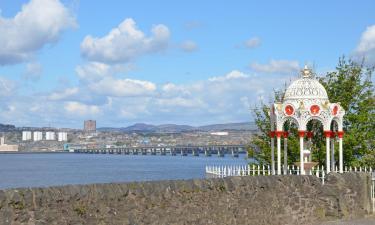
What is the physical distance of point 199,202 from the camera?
13.1m

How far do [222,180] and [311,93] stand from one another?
339 inches

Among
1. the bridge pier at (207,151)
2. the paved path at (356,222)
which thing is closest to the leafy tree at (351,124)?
the paved path at (356,222)

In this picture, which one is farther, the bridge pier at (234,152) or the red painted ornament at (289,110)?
the bridge pier at (234,152)

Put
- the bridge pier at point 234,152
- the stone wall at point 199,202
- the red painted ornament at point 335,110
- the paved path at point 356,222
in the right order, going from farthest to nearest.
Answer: the bridge pier at point 234,152 → the red painted ornament at point 335,110 → the paved path at point 356,222 → the stone wall at point 199,202

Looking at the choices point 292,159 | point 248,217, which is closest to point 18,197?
point 248,217

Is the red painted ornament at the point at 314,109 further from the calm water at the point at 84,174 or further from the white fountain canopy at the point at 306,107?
the calm water at the point at 84,174

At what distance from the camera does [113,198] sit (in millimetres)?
11266

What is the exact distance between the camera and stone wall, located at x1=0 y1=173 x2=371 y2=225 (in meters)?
10.1

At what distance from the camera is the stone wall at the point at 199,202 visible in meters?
10.1

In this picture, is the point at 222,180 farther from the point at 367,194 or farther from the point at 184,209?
the point at 367,194

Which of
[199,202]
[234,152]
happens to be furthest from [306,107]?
[234,152]

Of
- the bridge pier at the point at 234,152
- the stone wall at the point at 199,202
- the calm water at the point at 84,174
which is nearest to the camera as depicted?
the stone wall at the point at 199,202

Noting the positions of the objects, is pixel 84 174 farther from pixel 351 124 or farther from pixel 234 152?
pixel 234 152

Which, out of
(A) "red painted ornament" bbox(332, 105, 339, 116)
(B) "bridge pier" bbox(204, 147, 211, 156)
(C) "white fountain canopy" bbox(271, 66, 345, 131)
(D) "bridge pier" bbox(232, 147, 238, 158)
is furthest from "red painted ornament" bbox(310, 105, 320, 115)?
(B) "bridge pier" bbox(204, 147, 211, 156)
